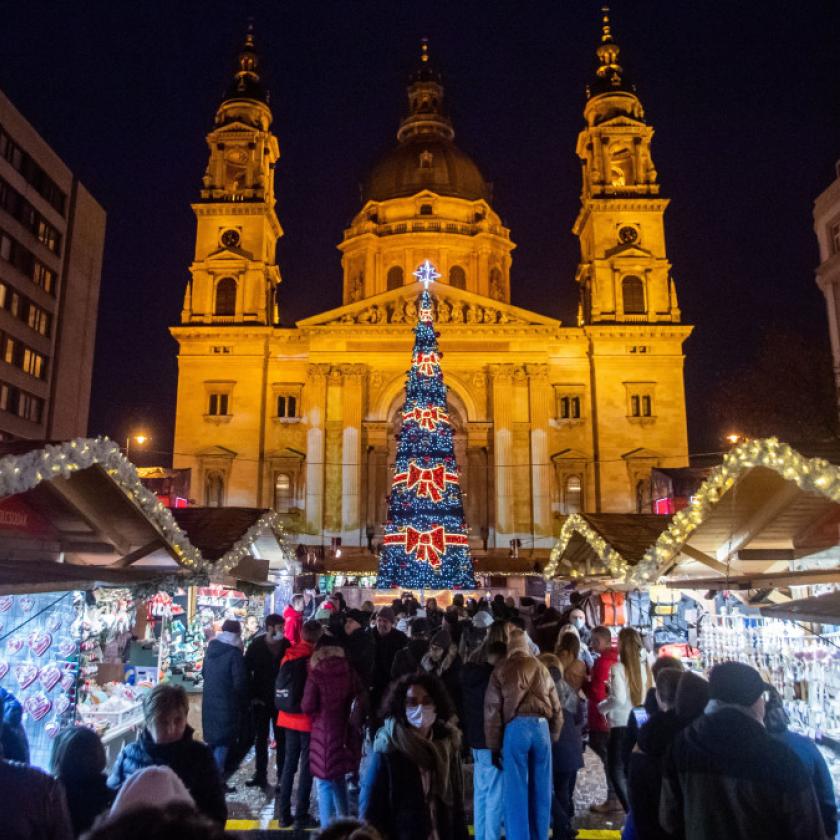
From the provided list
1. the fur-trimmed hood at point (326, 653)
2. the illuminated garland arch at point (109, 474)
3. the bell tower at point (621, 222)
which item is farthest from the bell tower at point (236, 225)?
the fur-trimmed hood at point (326, 653)

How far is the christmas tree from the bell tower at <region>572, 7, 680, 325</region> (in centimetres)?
2262

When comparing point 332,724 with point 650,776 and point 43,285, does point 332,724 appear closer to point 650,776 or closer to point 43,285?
point 650,776

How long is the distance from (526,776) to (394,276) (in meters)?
49.3

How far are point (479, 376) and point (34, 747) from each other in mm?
38922

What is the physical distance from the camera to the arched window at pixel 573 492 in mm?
44219

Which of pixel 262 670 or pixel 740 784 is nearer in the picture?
pixel 740 784

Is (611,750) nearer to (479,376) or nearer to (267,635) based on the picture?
(267,635)

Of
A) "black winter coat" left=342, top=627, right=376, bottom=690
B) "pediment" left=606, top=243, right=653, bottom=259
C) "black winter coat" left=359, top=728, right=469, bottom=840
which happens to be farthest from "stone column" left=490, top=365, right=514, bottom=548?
"black winter coat" left=359, top=728, right=469, bottom=840

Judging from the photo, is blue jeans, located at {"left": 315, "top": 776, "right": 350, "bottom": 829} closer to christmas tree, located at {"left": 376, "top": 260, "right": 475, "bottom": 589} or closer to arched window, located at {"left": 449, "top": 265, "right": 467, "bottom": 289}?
christmas tree, located at {"left": 376, "top": 260, "right": 475, "bottom": 589}

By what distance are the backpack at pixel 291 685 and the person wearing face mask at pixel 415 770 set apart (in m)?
3.40

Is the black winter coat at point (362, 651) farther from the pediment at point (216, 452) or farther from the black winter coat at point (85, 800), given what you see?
the pediment at point (216, 452)

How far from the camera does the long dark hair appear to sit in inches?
193

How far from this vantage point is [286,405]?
4550 centimetres

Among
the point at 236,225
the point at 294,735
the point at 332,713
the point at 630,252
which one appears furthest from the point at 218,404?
the point at 332,713
